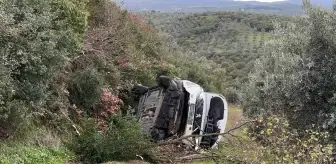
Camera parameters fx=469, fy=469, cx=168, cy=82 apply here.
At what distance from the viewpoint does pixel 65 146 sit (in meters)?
11.8

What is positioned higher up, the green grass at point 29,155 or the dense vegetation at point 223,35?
the green grass at point 29,155

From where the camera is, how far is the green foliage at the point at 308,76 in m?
10.8

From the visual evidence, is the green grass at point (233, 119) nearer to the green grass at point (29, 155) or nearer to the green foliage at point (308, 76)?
the green foliage at point (308, 76)

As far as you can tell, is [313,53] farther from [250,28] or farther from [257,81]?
[250,28]

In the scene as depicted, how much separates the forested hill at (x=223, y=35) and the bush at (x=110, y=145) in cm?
3947

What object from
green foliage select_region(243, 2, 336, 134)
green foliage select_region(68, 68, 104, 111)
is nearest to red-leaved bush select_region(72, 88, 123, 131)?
green foliage select_region(68, 68, 104, 111)

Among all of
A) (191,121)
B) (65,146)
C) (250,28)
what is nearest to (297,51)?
(191,121)

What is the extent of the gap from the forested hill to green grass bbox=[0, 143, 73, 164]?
1612 inches

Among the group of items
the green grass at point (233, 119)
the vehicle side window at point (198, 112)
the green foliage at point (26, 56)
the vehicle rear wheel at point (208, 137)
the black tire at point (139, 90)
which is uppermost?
the green foliage at point (26, 56)

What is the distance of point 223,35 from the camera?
6569cm

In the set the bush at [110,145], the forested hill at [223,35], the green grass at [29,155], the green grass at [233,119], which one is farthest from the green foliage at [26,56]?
the forested hill at [223,35]

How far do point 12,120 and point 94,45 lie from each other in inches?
262

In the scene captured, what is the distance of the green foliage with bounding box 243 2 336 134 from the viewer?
10805mm

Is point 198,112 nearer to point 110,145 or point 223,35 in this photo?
point 110,145
